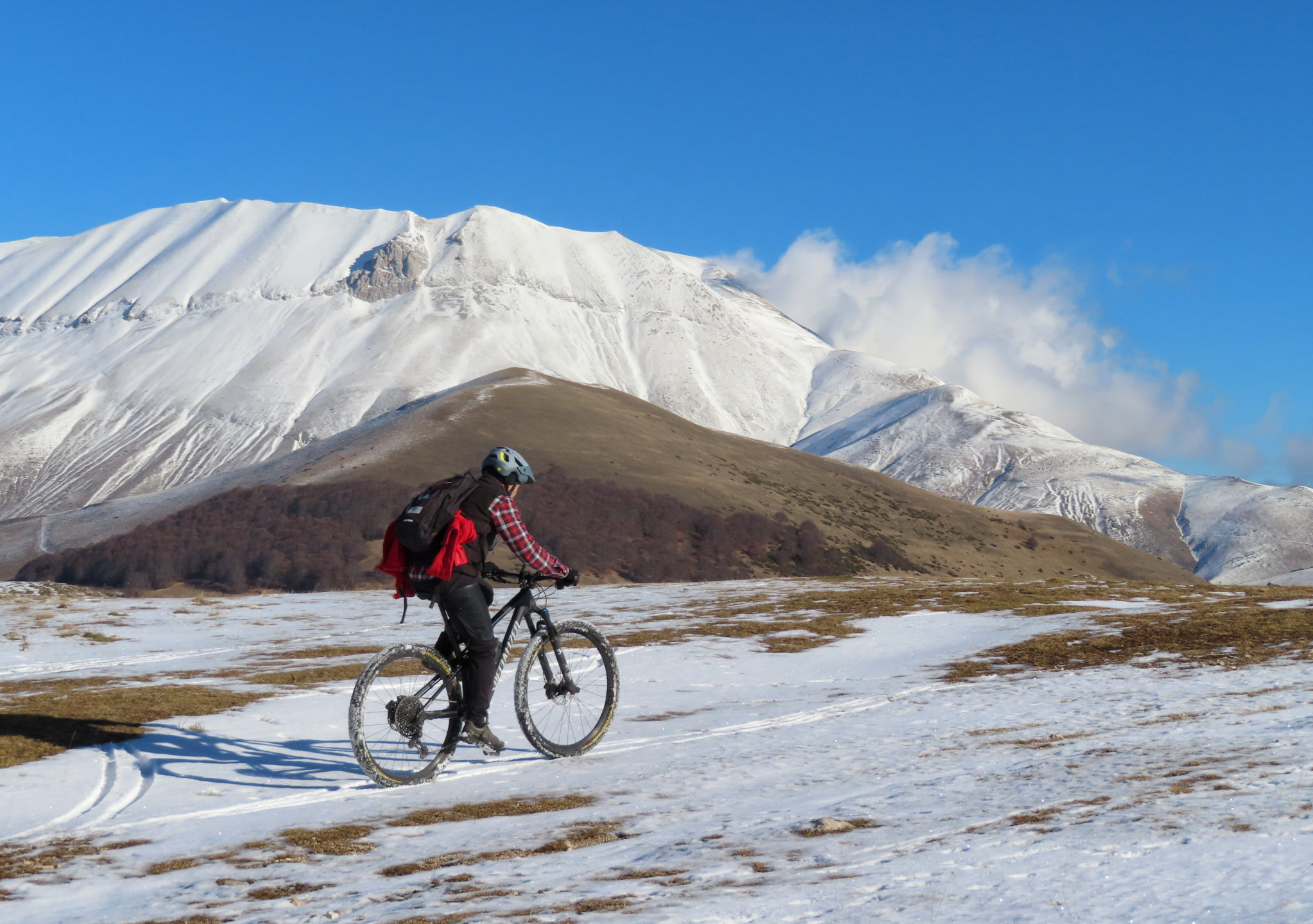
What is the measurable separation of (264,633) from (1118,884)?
21844 mm

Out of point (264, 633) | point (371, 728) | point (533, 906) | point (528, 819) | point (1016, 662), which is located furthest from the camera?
point (264, 633)

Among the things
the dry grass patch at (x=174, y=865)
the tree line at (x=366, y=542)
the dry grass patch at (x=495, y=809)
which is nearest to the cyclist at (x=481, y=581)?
the dry grass patch at (x=495, y=809)

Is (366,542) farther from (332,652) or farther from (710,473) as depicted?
(332,652)

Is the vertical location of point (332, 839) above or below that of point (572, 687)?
below

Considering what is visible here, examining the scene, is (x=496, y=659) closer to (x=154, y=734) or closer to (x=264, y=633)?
(x=154, y=734)

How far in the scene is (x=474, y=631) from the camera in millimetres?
9586

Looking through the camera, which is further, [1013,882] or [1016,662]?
[1016,662]

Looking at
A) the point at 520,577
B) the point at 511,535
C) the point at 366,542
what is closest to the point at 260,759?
the point at 520,577

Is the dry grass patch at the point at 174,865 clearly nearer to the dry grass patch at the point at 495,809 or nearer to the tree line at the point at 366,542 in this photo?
the dry grass patch at the point at 495,809

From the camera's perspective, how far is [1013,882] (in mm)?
5262

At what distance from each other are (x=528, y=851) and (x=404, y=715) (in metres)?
2.95

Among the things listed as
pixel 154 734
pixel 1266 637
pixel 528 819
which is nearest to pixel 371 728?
pixel 528 819

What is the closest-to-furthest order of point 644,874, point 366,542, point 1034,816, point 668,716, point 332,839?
point 644,874 → point 1034,816 → point 332,839 → point 668,716 → point 366,542

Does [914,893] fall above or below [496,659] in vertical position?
below
